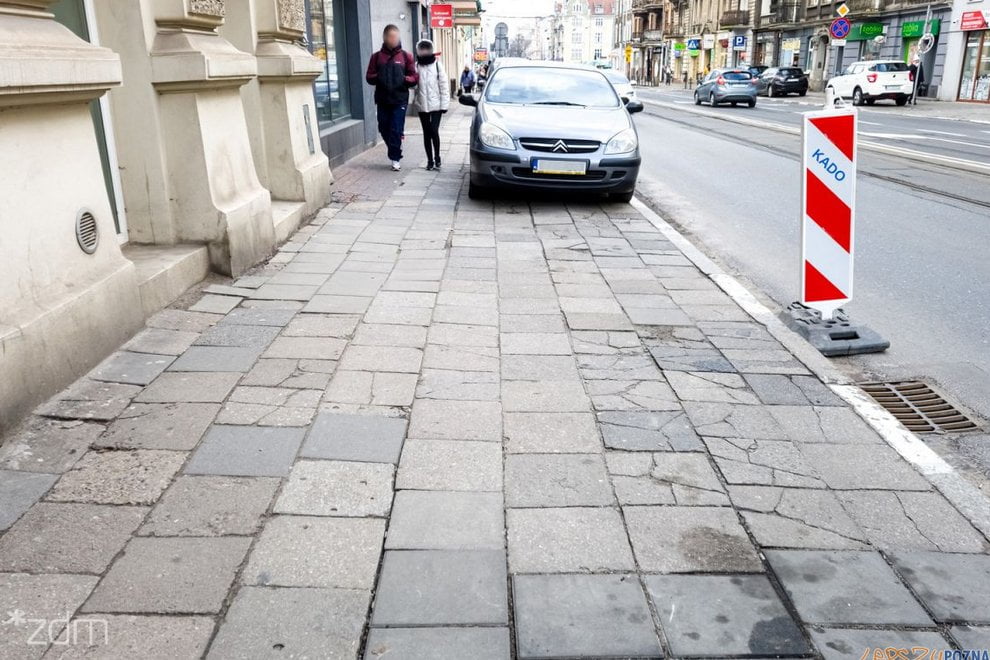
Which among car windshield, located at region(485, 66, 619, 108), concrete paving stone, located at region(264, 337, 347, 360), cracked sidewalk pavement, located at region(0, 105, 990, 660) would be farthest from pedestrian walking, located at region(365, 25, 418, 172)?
concrete paving stone, located at region(264, 337, 347, 360)

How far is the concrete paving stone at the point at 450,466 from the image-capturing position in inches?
130

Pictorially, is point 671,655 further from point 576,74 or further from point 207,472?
point 576,74

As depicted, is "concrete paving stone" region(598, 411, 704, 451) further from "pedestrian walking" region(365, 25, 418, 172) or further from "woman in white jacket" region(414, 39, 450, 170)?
"pedestrian walking" region(365, 25, 418, 172)

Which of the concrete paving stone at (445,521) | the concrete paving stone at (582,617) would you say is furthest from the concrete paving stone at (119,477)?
the concrete paving stone at (582,617)

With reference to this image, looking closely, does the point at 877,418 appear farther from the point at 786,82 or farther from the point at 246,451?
the point at 786,82

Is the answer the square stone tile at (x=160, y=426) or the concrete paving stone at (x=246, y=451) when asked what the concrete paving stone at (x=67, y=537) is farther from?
the square stone tile at (x=160, y=426)

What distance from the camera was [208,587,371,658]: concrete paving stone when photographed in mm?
2338

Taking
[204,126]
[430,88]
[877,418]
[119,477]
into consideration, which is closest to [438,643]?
[119,477]

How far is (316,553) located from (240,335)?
251 cm

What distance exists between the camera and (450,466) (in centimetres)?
344

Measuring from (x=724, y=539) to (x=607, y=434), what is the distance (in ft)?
3.06

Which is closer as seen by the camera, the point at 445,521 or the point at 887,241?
the point at 445,521

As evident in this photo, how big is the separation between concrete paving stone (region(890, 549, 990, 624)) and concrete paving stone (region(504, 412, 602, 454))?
1.30 m

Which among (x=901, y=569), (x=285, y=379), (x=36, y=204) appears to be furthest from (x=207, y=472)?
(x=901, y=569)
